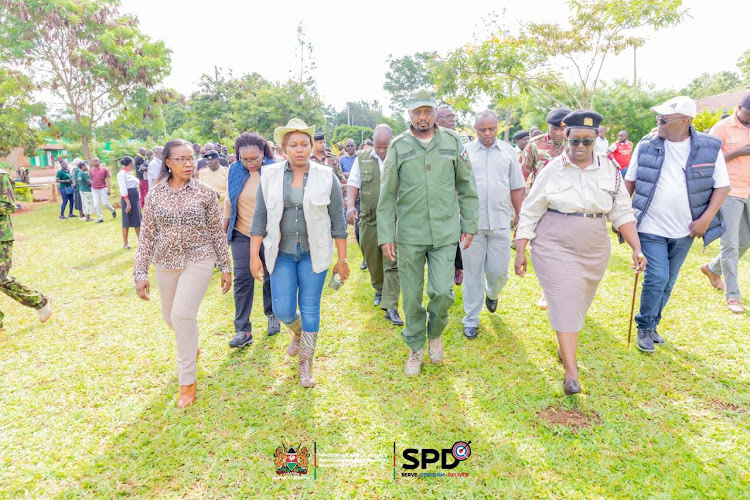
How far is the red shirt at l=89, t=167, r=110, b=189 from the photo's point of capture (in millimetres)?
13141

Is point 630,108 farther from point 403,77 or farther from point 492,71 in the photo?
point 403,77

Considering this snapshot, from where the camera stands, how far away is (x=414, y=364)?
4047 millimetres

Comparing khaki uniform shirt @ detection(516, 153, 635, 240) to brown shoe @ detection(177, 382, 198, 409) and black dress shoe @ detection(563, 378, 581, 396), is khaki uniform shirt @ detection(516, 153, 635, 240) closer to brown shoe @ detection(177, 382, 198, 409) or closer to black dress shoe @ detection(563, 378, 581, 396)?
black dress shoe @ detection(563, 378, 581, 396)

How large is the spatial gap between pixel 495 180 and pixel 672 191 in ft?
5.25

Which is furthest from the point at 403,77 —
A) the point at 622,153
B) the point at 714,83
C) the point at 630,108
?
the point at 622,153

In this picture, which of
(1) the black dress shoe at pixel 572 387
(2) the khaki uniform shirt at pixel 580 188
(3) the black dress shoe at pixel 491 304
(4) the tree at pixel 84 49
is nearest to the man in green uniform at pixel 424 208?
(2) the khaki uniform shirt at pixel 580 188

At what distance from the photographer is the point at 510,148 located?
474 cm

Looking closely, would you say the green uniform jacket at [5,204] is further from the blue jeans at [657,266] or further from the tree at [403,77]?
the tree at [403,77]

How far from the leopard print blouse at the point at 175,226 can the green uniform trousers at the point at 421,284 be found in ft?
5.40

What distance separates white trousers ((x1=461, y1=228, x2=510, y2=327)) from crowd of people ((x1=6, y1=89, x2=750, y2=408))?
Answer: 0.05 feet

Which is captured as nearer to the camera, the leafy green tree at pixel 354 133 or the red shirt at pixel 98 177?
the red shirt at pixel 98 177

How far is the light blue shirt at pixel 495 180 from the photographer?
463 centimetres

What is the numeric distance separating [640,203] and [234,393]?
4132mm

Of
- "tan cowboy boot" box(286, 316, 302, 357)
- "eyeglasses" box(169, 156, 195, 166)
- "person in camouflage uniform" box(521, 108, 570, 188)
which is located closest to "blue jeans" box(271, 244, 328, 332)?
"tan cowboy boot" box(286, 316, 302, 357)
